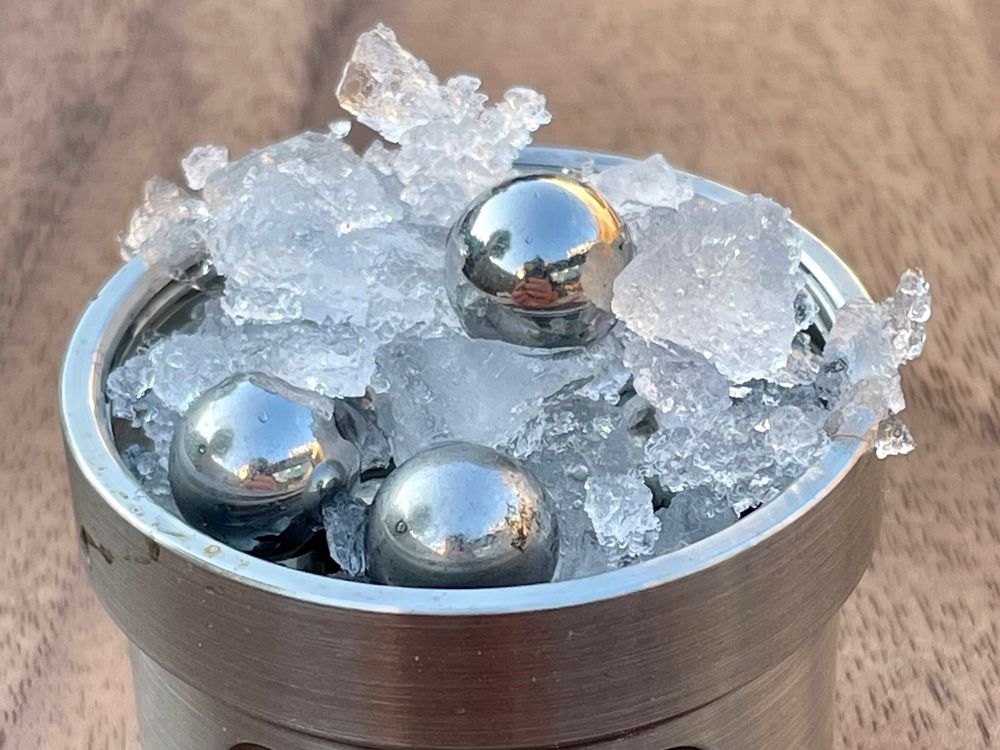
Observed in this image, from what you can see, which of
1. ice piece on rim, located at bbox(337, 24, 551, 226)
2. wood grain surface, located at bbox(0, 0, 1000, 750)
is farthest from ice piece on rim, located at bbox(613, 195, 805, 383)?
wood grain surface, located at bbox(0, 0, 1000, 750)

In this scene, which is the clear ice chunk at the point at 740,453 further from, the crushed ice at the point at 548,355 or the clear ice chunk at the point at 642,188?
the clear ice chunk at the point at 642,188

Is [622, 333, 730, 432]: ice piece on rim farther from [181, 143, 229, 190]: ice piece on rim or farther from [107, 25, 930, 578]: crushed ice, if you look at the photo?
[181, 143, 229, 190]: ice piece on rim

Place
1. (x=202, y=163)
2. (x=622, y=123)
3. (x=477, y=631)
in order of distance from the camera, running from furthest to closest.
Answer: (x=622, y=123)
(x=202, y=163)
(x=477, y=631)

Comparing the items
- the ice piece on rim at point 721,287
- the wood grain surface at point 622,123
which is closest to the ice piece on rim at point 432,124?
the ice piece on rim at point 721,287

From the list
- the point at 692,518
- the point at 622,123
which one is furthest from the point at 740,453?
the point at 622,123

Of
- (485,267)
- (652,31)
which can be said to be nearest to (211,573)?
(485,267)

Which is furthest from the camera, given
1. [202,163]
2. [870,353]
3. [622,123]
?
[622,123]

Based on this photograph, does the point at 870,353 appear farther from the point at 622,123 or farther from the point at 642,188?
the point at 622,123
